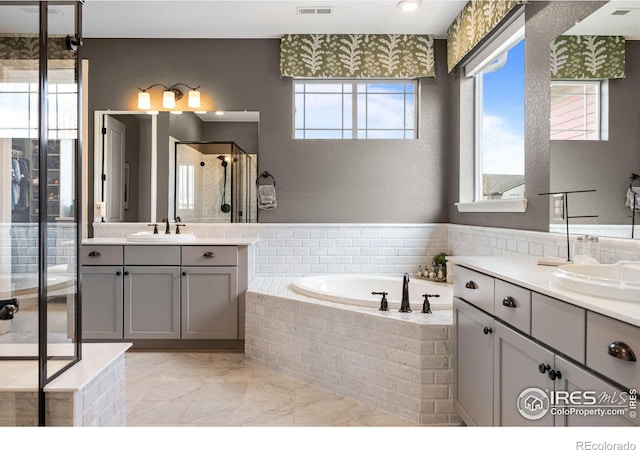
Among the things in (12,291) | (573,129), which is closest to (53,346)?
(12,291)

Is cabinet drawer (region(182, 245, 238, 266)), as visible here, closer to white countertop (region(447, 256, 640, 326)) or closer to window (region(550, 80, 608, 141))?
white countertop (region(447, 256, 640, 326))

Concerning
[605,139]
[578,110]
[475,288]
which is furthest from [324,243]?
[605,139]

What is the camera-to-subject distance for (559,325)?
1320mm

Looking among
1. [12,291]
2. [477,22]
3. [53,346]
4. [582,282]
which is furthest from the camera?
[477,22]

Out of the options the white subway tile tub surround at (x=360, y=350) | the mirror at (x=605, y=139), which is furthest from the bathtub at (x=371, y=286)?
the mirror at (x=605, y=139)

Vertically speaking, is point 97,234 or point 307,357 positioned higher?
point 97,234

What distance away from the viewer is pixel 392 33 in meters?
4.05

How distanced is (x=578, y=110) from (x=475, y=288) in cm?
105

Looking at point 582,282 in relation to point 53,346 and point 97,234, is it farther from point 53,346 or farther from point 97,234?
point 97,234

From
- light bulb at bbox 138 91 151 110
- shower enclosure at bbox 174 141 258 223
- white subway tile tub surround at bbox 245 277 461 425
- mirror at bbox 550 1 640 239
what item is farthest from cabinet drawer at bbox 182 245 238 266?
mirror at bbox 550 1 640 239

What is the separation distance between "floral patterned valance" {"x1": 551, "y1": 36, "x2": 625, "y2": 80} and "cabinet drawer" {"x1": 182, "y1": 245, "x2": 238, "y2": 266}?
261 centimetres

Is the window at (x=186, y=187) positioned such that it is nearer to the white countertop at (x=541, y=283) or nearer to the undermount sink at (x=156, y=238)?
the undermount sink at (x=156, y=238)

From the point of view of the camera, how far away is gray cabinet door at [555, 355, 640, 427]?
1.07m

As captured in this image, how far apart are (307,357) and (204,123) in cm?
249
